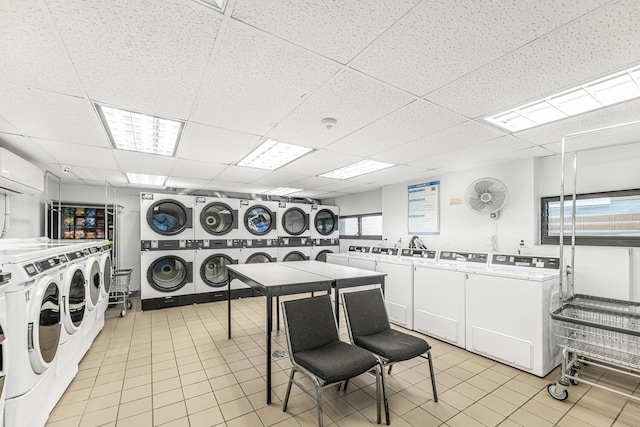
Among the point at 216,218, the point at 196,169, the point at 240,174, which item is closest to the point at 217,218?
the point at 216,218

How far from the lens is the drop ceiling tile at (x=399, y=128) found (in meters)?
2.36

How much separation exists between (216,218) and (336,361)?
4765mm

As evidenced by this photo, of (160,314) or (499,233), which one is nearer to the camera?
(499,233)

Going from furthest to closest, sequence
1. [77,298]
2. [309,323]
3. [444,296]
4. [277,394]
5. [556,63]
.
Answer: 1. [444,296]
2. [77,298]
3. [277,394]
4. [309,323]
5. [556,63]

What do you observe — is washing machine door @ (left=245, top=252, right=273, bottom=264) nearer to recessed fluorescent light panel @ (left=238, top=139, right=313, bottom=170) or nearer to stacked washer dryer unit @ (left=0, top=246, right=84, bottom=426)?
recessed fluorescent light panel @ (left=238, top=139, right=313, bottom=170)

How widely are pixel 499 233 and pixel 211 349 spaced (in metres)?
4.14

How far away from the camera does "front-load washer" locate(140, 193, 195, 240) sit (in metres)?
5.02

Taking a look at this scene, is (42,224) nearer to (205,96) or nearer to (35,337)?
(35,337)

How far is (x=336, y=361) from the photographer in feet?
6.44

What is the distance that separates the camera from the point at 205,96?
2.10 m

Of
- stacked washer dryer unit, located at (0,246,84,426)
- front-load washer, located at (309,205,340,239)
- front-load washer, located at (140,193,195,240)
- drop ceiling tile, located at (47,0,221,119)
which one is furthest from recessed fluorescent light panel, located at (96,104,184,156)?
front-load washer, located at (309,205,340,239)

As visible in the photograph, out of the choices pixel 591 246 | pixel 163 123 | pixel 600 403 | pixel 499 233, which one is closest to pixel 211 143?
pixel 163 123

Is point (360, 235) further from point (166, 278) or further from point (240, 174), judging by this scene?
point (166, 278)

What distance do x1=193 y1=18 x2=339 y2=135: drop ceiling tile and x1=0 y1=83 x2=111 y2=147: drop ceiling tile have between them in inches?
35.7
